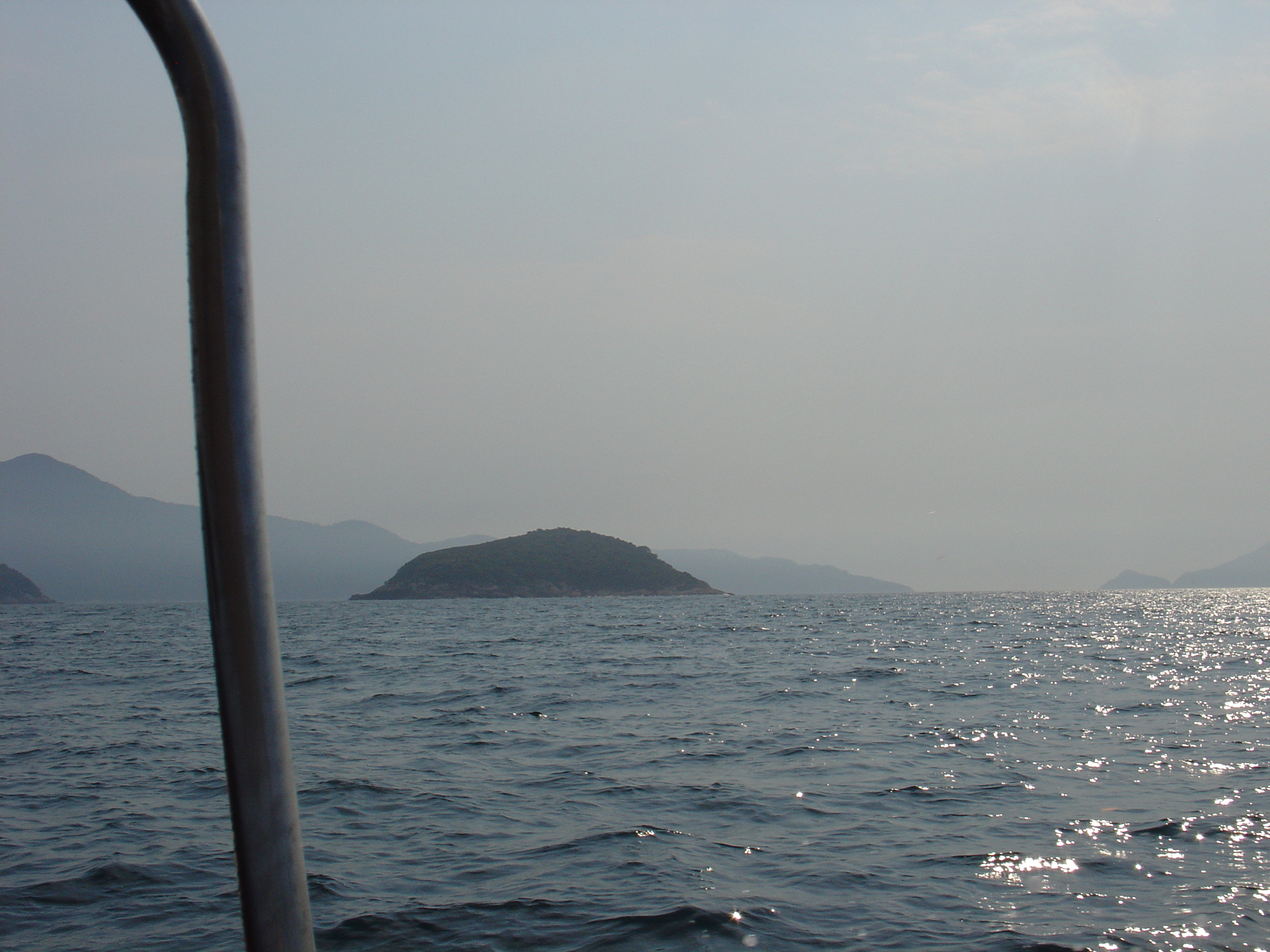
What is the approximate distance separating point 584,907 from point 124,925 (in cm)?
445

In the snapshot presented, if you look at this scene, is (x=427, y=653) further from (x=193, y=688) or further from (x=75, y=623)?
(x=75, y=623)

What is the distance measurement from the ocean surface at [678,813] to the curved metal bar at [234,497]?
7.76 metres

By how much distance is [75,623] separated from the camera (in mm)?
90812

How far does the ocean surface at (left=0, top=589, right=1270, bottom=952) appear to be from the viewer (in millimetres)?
9266

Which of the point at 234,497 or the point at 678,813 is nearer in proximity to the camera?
the point at 234,497

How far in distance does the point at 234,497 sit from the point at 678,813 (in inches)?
498

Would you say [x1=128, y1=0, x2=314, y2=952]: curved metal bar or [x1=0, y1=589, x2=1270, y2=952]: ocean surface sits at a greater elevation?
[x1=128, y1=0, x2=314, y2=952]: curved metal bar

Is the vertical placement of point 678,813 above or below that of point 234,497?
below

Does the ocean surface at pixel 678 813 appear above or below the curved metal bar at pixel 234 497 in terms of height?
below

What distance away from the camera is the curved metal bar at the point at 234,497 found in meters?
1.66

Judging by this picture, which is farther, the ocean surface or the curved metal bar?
the ocean surface

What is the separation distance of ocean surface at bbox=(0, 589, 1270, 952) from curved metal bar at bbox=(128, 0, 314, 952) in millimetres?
7761

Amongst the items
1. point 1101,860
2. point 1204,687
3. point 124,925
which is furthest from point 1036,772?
point 1204,687

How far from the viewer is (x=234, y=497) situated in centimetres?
167
